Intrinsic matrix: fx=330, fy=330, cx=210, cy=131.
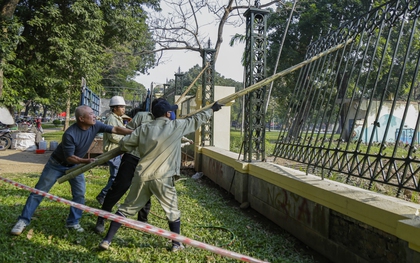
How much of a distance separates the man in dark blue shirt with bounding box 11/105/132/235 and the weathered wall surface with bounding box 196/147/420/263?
259cm

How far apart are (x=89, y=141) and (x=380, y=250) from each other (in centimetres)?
343

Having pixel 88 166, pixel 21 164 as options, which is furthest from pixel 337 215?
pixel 21 164

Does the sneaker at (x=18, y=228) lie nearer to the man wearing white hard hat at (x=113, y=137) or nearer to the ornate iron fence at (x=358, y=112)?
the man wearing white hard hat at (x=113, y=137)

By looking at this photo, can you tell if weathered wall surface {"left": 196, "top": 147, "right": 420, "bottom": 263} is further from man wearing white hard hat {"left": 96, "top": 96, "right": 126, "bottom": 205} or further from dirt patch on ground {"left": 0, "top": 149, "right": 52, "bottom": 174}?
dirt patch on ground {"left": 0, "top": 149, "right": 52, "bottom": 174}

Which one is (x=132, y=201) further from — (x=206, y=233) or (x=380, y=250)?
(x=380, y=250)

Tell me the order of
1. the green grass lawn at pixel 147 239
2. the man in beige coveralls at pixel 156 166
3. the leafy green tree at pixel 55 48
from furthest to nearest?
the leafy green tree at pixel 55 48 → the green grass lawn at pixel 147 239 → the man in beige coveralls at pixel 156 166

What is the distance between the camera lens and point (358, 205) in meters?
3.17

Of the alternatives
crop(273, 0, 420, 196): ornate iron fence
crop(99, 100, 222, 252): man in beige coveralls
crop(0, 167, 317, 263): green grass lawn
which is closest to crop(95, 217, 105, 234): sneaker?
crop(0, 167, 317, 263): green grass lawn

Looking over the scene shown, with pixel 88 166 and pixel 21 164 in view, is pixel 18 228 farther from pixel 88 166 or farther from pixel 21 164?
pixel 21 164

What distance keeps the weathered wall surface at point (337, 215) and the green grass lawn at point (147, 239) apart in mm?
261

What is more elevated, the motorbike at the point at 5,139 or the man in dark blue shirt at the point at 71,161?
the man in dark blue shirt at the point at 71,161

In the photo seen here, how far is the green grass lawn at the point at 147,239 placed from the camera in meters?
3.62

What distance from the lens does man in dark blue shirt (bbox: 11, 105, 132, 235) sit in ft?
12.9

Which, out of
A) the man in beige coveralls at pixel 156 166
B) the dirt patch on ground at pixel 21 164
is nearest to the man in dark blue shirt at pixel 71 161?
the man in beige coveralls at pixel 156 166
